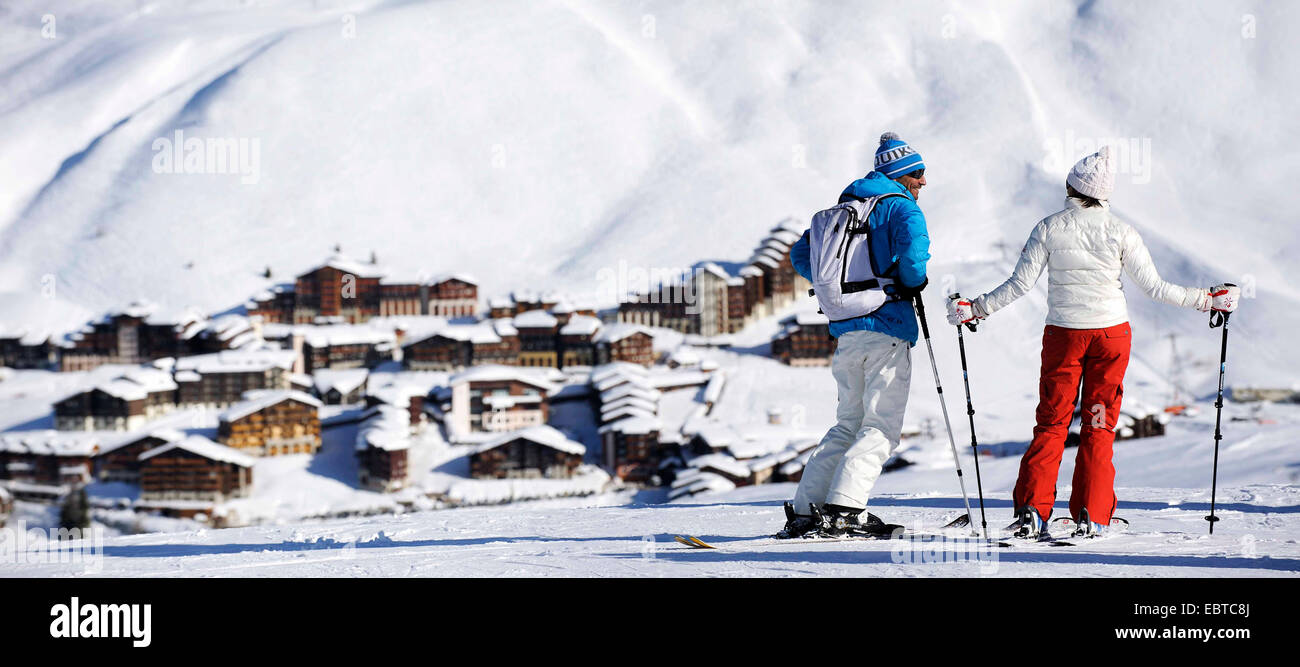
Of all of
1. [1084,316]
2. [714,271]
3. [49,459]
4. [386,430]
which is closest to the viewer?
[1084,316]

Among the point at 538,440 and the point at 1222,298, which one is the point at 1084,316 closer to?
the point at 1222,298

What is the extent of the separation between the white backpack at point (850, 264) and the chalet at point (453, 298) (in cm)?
3465

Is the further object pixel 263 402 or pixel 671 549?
pixel 263 402

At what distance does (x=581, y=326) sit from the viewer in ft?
106

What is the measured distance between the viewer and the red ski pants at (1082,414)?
13.6 ft

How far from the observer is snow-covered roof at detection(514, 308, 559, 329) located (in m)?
32.5

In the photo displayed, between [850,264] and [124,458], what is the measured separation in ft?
82.0

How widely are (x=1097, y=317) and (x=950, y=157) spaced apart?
156 ft

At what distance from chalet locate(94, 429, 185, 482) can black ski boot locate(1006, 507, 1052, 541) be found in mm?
23987

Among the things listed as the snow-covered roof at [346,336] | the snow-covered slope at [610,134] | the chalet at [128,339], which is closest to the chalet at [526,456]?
the snow-covered roof at [346,336]

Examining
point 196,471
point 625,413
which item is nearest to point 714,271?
point 625,413

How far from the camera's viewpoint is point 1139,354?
29391mm

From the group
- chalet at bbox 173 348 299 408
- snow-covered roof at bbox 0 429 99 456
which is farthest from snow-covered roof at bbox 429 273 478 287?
snow-covered roof at bbox 0 429 99 456
